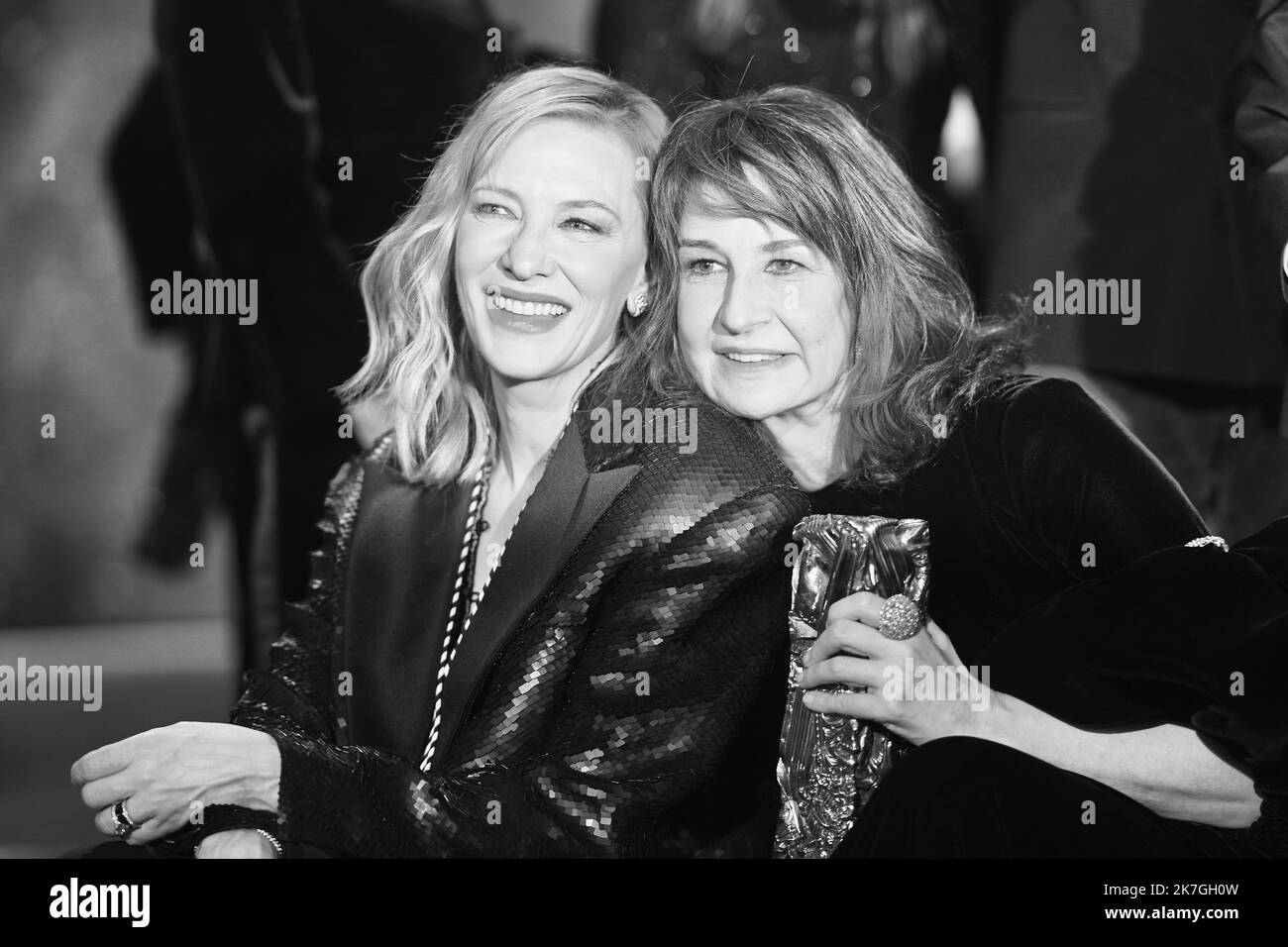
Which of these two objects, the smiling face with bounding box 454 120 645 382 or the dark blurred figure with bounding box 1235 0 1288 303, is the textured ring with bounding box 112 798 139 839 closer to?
the smiling face with bounding box 454 120 645 382

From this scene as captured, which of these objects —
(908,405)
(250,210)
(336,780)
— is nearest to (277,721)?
(336,780)

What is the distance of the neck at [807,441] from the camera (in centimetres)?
213

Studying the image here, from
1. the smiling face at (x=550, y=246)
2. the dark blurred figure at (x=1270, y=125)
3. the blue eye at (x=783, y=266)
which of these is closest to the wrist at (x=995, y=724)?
the blue eye at (x=783, y=266)

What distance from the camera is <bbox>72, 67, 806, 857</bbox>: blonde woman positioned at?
1811 millimetres

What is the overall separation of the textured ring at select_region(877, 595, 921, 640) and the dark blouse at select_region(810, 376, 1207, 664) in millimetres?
150

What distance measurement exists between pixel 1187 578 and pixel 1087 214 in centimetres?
144

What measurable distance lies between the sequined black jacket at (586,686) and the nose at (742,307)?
14 centimetres

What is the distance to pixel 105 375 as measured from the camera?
11.6ft

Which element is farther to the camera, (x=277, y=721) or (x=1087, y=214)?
(x=1087, y=214)

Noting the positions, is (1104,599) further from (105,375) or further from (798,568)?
(105,375)

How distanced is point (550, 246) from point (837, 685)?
794mm

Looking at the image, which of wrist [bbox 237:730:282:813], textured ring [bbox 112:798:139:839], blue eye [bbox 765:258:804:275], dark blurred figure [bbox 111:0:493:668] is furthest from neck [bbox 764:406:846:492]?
dark blurred figure [bbox 111:0:493:668]
